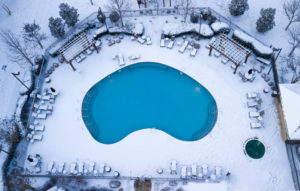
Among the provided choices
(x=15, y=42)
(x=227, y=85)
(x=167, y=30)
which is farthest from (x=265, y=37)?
(x=15, y=42)

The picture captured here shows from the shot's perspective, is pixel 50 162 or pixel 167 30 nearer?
pixel 50 162

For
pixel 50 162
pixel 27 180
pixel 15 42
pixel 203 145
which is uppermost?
pixel 15 42

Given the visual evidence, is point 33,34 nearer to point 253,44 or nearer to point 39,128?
point 39,128

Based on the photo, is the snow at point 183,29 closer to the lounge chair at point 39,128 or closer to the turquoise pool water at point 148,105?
the turquoise pool water at point 148,105

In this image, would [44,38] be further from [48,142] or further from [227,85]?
[227,85]

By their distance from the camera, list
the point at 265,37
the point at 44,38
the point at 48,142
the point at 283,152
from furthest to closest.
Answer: the point at 44,38 → the point at 265,37 → the point at 48,142 → the point at 283,152

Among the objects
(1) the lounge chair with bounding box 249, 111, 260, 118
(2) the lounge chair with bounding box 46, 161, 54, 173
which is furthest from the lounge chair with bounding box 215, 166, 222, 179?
(2) the lounge chair with bounding box 46, 161, 54, 173

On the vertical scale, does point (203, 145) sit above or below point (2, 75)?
below

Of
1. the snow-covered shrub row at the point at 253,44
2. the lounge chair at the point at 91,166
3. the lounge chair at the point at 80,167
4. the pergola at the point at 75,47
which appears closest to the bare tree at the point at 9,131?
the lounge chair at the point at 80,167
